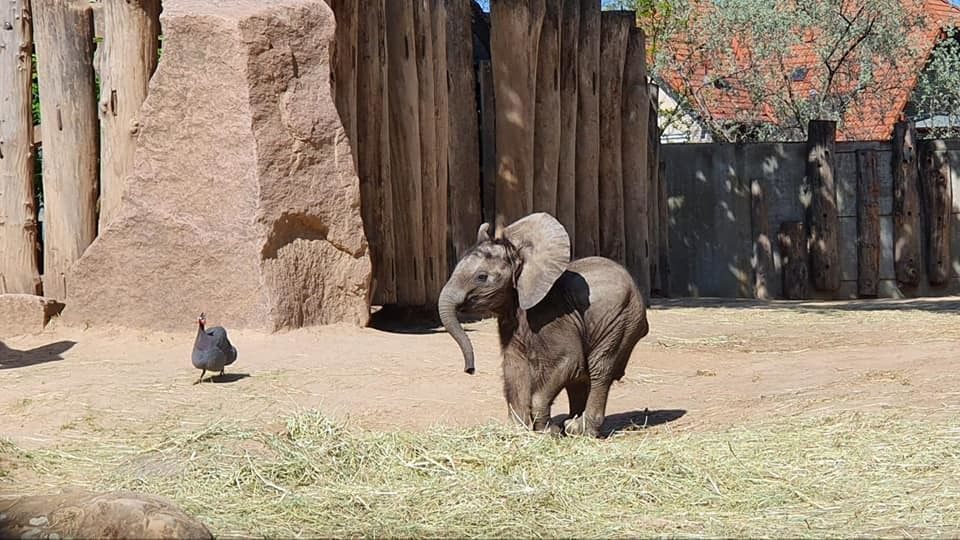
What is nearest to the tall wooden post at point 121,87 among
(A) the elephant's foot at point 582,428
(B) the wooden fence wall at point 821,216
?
(A) the elephant's foot at point 582,428

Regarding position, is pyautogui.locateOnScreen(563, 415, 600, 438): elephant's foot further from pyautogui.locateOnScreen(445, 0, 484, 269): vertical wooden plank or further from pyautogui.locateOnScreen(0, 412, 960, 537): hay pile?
pyautogui.locateOnScreen(445, 0, 484, 269): vertical wooden plank

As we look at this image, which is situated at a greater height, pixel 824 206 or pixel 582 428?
pixel 824 206

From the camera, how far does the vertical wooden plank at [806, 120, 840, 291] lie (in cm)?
1599

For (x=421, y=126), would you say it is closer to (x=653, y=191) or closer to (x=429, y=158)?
(x=429, y=158)

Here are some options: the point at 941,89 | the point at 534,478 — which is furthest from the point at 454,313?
the point at 941,89

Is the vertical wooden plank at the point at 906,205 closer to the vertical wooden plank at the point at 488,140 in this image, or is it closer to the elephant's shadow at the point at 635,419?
the vertical wooden plank at the point at 488,140

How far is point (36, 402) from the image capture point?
23.2 ft

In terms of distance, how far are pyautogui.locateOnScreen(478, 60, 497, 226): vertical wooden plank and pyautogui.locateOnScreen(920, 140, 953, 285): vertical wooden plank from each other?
251 inches

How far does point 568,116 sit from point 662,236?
362 cm

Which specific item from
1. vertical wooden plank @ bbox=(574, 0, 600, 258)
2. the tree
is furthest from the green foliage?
vertical wooden plank @ bbox=(574, 0, 600, 258)

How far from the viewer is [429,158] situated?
36.6ft

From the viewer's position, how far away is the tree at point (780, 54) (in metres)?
20.3

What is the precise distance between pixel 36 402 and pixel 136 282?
2207 millimetres

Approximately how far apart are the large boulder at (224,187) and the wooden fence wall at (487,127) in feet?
2.71
